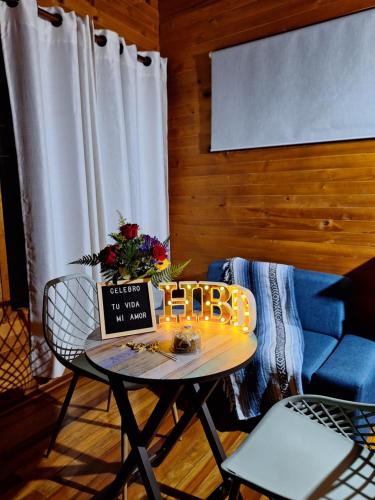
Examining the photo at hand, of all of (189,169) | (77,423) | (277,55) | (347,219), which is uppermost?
(277,55)

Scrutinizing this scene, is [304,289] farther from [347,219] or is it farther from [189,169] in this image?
[189,169]

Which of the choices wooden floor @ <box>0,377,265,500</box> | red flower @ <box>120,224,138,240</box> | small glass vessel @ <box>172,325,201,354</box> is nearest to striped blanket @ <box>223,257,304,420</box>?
wooden floor @ <box>0,377,265,500</box>

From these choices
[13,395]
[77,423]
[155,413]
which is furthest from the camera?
[13,395]

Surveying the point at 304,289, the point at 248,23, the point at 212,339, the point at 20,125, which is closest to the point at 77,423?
the point at 212,339

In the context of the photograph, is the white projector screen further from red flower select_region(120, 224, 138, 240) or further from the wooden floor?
the wooden floor

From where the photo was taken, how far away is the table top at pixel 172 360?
1259 millimetres

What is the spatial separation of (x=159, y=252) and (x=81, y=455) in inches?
43.0

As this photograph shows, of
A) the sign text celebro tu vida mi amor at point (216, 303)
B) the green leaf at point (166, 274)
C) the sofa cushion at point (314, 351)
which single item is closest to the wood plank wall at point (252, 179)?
the sofa cushion at point (314, 351)

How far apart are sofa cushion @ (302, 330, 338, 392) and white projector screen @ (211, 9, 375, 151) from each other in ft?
3.85

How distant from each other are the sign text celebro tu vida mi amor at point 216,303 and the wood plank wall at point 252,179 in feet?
3.59

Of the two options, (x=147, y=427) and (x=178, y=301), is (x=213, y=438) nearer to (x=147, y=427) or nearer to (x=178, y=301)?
(x=147, y=427)

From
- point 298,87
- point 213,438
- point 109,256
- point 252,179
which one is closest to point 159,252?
point 109,256

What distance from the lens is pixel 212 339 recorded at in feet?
4.97

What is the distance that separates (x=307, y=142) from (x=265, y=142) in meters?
0.28
